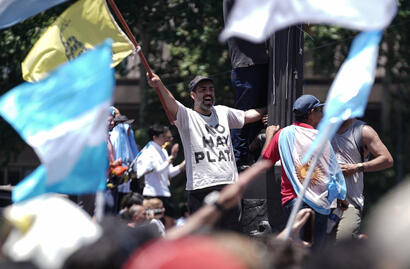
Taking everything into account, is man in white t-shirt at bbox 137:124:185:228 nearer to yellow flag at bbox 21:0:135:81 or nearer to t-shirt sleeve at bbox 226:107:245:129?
t-shirt sleeve at bbox 226:107:245:129

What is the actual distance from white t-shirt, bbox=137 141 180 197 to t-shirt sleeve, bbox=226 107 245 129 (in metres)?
2.72

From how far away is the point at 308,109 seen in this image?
7637 millimetres

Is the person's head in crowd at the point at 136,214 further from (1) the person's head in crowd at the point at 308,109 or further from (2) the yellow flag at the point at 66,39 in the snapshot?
(2) the yellow flag at the point at 66,39

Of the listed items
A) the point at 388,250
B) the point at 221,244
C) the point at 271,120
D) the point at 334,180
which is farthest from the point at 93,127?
the point at 271,120

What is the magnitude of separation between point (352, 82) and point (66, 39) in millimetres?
2183

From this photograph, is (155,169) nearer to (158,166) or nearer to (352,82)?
(158,166)

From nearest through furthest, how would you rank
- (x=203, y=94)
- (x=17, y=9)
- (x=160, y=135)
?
(x=17, y=9) → (x=203, y=94) → (x=160, y=135)

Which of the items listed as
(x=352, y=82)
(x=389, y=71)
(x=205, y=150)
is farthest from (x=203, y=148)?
(x=389, y=71)

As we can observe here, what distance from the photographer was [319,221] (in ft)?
24.2

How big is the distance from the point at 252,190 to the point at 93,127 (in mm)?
3430

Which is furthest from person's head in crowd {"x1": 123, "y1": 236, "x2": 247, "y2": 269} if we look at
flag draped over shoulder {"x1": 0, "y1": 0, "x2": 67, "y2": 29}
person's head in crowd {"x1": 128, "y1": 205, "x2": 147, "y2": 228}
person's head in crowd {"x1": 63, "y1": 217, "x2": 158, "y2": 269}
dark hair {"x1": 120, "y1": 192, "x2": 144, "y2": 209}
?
dark hair {"x1": 120, "y1": 192, "x2": 144, "y2": 209}

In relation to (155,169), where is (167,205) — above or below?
below

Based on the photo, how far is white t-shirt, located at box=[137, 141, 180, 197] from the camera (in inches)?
417

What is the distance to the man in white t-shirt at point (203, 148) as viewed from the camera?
292 inches
